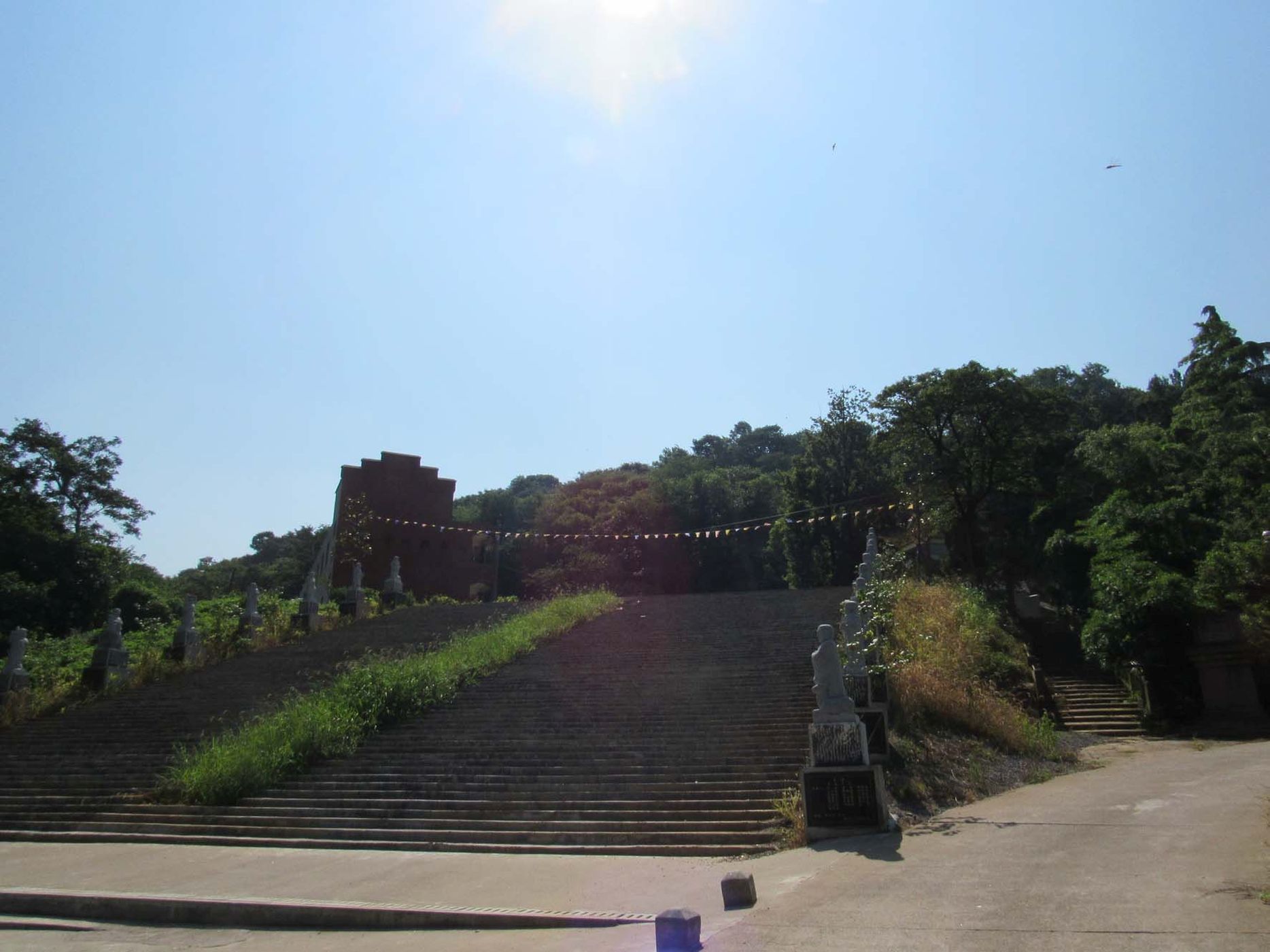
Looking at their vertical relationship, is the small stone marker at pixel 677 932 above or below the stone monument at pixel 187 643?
below

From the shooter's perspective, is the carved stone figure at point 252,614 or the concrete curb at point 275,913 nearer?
the concrete curb at point 275,913

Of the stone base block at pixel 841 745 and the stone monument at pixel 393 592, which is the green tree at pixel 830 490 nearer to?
the stone monument at pixel 393 592

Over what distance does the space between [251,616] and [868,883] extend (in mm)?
18864

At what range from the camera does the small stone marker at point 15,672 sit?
16828 millimetres

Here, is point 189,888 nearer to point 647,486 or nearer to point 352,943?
point 352,943

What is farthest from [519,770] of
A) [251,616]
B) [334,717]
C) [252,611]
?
[252,611]

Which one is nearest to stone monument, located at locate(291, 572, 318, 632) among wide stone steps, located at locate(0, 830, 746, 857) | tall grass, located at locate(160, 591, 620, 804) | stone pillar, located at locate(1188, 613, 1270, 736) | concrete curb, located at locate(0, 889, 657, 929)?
tall grass, located at locate(160, 591, 620, 804)

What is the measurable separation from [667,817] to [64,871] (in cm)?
571

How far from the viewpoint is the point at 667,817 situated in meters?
9.55

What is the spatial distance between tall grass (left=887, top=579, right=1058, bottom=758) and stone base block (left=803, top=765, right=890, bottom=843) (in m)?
3.65

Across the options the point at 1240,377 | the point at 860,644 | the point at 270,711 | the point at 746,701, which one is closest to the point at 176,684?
the point at 270,711

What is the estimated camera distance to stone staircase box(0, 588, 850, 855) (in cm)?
965

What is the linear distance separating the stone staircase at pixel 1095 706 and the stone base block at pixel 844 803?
11.9 m

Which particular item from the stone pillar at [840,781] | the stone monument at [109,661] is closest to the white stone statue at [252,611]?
the stone monument at [109,661]
